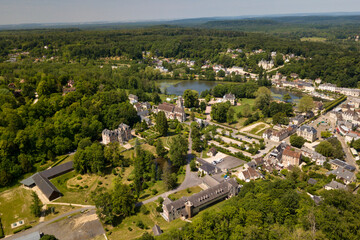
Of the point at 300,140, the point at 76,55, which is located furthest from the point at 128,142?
the point at 76,55

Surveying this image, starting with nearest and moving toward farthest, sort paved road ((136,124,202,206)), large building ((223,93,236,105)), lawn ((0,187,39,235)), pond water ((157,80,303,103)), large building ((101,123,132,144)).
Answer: lawn ((0,187,39,235)), paved road ((136,124,202,206)), large building ((101,123,132,144)), large building ((223,93,236,105)), pond water ((157,80,303,103))

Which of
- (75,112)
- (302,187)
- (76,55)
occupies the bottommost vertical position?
(302,187)

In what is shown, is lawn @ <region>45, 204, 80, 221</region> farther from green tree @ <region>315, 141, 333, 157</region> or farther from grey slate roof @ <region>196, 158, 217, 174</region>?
green tree @ <region>315, 141, 333, 157</region>

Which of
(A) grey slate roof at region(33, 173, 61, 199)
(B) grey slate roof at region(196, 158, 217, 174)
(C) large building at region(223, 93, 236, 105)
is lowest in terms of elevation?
(B) grey slate roof at region(196, 158, 217, 174)

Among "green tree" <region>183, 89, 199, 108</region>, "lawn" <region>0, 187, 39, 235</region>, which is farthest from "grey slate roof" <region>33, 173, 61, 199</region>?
"green tree" <region>183, 89, 199, 108</region>

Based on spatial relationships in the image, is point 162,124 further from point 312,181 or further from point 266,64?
point 266,64

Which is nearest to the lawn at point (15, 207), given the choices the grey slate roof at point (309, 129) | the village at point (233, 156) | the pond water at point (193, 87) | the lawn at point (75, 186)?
the village at point (233, 156)

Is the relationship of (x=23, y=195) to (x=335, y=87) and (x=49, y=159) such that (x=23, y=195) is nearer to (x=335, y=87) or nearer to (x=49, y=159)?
(x=49, y=159)
